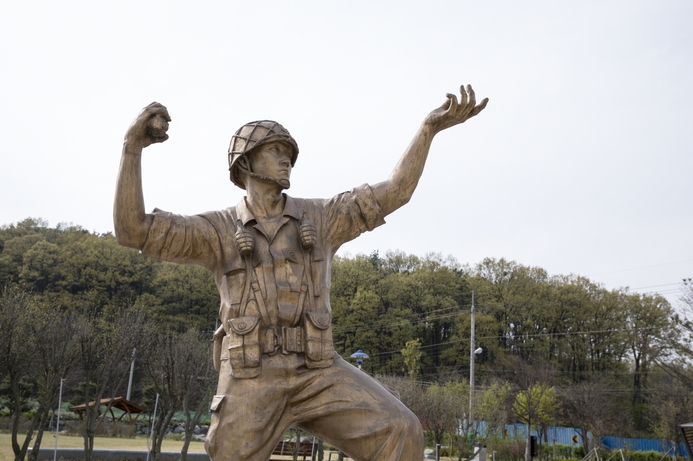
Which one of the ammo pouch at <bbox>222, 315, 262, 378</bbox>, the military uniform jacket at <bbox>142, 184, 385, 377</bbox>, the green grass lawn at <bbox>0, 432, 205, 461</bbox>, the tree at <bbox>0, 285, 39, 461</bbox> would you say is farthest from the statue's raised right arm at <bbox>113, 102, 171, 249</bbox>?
the green grass lawn at <bbox>0, 432, 205, 461</bbox>

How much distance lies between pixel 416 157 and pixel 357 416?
164cm

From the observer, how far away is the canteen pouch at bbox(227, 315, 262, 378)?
3766 millimetres

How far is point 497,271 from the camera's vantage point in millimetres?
55562

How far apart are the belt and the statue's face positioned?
959mm

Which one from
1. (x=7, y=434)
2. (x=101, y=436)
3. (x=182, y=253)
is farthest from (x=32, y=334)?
(x=182, y=253)

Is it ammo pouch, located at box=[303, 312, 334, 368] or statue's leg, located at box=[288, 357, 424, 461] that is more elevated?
ammo pouch, located at box=[303, 312, 334, 368]

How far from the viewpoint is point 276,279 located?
3.97 m

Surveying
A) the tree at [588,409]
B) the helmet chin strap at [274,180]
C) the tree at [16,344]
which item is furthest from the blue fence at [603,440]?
the helmet chin strap at [274,180]

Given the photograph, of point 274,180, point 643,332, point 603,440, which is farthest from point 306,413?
point 643,332

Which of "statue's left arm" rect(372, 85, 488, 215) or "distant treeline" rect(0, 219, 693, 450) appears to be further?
"distant treeline" rect(0, 219, 693, 450)

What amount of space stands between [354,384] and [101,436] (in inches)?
1293

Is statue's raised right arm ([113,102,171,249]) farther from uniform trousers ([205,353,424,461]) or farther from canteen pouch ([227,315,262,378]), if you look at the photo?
uniform trousers ([205,353,424,461])

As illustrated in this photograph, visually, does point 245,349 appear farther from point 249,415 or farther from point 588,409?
point 588,409

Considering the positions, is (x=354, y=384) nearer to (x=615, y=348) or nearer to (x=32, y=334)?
(x=32, y=334)
